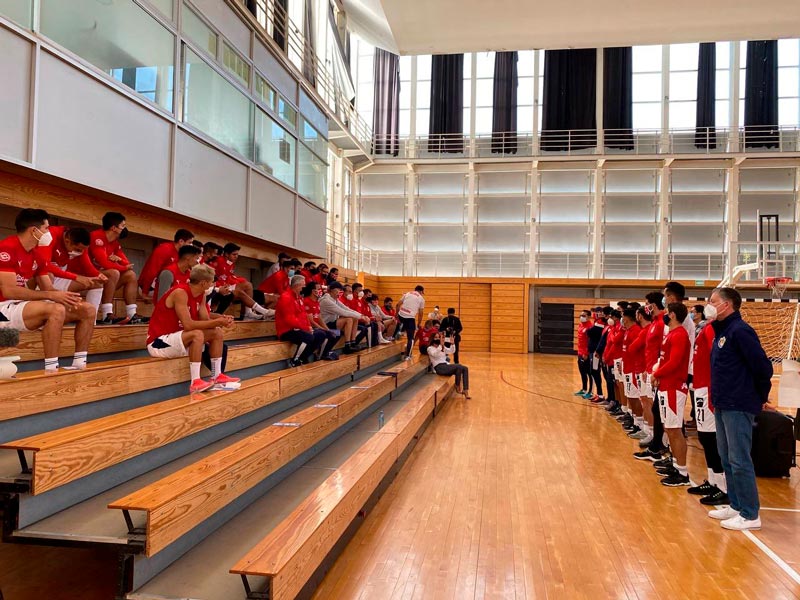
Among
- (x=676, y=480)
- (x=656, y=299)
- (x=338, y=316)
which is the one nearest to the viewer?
(x=676, y=480)

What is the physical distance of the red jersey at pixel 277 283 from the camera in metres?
7.41

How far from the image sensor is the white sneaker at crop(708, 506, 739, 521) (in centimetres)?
371

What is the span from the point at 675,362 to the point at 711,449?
0.68m

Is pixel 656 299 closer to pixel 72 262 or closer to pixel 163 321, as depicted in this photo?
pixel 163 321

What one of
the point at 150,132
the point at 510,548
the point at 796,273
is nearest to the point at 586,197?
the point at 796,273

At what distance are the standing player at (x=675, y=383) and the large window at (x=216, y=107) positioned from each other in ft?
17.1

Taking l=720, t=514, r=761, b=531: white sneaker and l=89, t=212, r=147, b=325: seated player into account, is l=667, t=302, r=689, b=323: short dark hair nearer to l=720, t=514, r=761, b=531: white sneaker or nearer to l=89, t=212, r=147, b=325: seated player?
l=720, t=514, r=761, b=531: white sneaker

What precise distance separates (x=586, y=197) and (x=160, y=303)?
1781 cm

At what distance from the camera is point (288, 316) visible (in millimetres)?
5922

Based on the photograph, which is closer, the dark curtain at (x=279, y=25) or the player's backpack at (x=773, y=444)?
the player's backpack at (x=773, y=444)

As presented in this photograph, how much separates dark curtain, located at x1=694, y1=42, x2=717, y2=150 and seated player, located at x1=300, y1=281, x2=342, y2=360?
16.9 meters

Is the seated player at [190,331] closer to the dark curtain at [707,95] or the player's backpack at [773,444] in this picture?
the player's backpack at [773,444]

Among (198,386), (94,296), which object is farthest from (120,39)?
(198,386)

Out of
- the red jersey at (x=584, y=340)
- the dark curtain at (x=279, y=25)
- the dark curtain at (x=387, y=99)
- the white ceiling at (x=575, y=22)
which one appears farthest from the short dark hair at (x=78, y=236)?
the dark curtain at (x=387, y=99)
